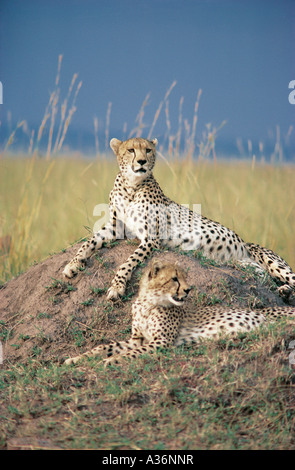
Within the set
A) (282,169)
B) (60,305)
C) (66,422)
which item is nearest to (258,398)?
(66,422)

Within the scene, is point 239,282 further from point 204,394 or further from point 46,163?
point 46,163

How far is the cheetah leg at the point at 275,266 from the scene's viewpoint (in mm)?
5425

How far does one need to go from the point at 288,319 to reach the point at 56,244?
3.97 metres

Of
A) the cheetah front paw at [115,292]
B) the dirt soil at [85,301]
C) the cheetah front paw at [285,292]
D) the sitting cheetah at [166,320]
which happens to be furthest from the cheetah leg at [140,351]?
the cheetah front paw at [285,292]

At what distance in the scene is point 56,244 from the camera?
750cm

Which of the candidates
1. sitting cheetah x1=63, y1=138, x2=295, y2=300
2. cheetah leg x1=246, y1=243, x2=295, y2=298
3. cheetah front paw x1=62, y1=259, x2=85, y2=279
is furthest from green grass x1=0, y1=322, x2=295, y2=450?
cheetah leg x1=246, y1=243, x2=295, y2=298

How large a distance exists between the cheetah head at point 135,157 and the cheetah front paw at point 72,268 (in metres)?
0.89

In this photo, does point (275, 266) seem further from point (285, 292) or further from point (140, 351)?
point (140, 351)

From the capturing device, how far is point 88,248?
5117 millimetres

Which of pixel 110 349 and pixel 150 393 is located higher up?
pixel 150 393

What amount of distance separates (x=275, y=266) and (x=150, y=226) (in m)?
1.27

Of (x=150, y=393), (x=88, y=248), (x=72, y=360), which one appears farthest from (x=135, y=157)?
(x=150, y=393)

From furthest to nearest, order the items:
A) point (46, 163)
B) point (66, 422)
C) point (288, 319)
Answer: point (46, 163)
point (288, 319)
point (66, 422)

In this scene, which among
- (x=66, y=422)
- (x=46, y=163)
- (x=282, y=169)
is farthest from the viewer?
(x=282, y=169)
